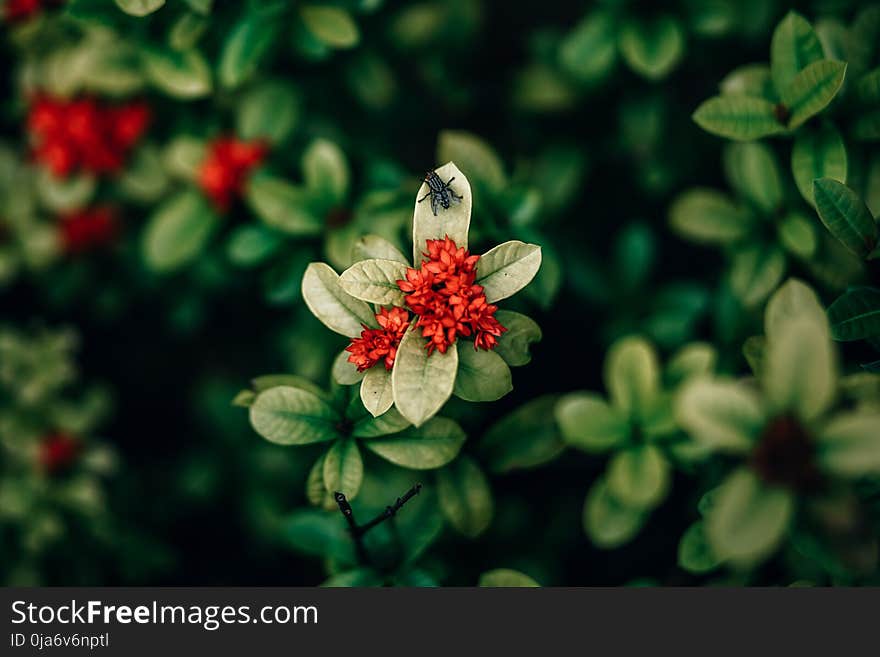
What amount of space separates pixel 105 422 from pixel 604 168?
2286 mm

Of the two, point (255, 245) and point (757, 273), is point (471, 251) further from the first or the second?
point (757, 273)

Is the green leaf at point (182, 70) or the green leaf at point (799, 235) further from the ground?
the green leaf at point (182, 70)

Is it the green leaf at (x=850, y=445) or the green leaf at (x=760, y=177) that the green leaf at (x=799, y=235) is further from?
the green leaf at (x=850, y=445)

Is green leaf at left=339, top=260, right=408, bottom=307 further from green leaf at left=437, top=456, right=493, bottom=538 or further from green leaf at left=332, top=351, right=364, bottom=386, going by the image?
green leaf at left=437, top=456, right=493, bottom=538

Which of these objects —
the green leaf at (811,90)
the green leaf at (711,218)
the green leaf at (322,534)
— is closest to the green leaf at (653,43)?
the green leaf at (711,218)

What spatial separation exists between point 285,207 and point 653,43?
106cm

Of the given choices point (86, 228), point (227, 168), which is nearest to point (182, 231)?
point (227, 168)

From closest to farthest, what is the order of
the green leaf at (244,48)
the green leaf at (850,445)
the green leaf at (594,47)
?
the green leaf at (850,445), the green leaf at (244,48), the green leaf at (594,47)

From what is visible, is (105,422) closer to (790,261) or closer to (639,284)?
(639,284)

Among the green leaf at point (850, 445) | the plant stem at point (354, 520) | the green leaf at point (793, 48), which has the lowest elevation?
the green leaf at point (850, 445)

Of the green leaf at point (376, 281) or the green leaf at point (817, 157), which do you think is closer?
the green leaf at point (376, 281)

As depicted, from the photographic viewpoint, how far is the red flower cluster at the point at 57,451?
215 cm

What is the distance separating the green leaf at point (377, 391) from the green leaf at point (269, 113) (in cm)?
106

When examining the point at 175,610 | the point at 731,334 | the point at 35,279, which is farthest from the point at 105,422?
the point at 731,334
